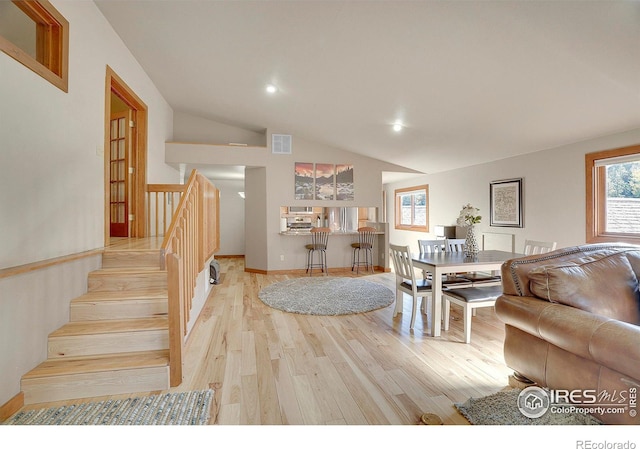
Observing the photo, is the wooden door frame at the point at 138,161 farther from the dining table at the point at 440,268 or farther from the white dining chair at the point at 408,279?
the dining table at the point at 440,268

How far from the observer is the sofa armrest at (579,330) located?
1260mm

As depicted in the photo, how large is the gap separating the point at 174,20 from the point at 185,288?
2.88 metres

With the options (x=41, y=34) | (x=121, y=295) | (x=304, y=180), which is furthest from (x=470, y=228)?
(x=41, y=34)

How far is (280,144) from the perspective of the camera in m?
6.20

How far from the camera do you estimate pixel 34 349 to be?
196 cm

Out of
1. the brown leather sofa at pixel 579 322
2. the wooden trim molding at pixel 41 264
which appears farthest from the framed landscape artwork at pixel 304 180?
the brown leather sofa at pixel 579 322

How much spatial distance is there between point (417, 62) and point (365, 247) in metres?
3.90

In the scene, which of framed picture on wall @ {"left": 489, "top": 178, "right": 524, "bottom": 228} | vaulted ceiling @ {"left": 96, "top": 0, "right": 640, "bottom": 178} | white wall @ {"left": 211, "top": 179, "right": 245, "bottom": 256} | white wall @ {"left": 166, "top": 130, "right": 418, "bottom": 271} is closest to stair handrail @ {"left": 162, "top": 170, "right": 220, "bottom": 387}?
vaulted ceiling @ {"left": 96, "top": 0, "right": 640, "bottom": 178}

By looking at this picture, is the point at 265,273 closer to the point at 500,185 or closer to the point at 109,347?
the point at 109,347

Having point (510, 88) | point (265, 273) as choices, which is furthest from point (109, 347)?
point (510, 88)

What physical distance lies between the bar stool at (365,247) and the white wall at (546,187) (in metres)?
1.81

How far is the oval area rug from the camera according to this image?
3.75 m

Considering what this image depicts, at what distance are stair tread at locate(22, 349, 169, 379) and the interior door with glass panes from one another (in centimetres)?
249

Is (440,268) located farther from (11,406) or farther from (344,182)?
(344,182)
